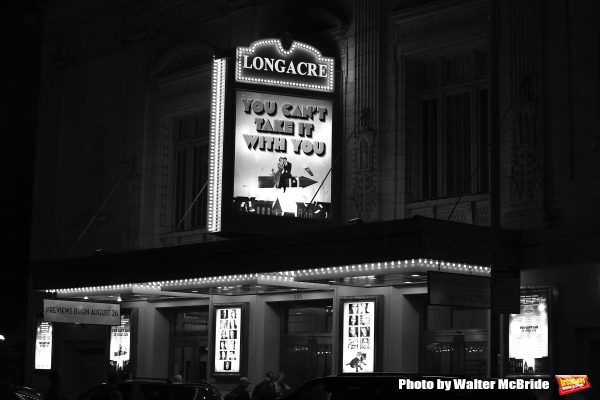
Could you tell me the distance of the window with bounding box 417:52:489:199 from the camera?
21438 mm

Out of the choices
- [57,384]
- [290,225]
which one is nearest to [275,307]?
[290,225]

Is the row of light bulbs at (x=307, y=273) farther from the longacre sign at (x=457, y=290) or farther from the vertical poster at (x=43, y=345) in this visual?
the vertical poster at (x=43, y=345)

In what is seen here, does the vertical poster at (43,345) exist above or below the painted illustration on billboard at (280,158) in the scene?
below

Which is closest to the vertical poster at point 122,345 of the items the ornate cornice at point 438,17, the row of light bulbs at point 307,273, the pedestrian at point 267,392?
the row of light bulbs at point 307,273

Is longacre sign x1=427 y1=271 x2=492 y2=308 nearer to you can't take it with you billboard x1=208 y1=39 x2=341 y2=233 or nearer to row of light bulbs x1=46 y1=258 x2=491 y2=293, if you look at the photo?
row of light bulbs x1=46 y1=258 x2=491 y2=293

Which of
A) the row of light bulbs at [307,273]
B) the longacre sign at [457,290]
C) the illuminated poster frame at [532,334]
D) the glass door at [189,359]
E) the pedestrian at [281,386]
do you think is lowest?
the pedestrian at [281,386]

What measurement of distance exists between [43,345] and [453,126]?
15.5 meters

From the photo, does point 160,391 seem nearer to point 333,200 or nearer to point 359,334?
point 359,334

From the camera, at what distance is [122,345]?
2808 centimetres

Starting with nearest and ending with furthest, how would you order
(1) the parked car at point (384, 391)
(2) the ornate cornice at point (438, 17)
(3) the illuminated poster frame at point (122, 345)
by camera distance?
(1) the parked car at point (384, 391) → (2) the ornate cornice at point (438, 17) → (3) the illuminated poster frame at point (122, 345)

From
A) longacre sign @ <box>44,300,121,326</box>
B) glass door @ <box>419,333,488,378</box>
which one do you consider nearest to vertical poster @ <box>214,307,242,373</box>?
longacre sign @ <box>44,300,121,326</box>

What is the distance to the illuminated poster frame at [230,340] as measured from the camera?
24578 millimetres

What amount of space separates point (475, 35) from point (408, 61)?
2.02 metres

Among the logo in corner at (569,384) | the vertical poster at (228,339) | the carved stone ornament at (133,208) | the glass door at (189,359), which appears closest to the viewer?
the logo in corner at (569,384)
